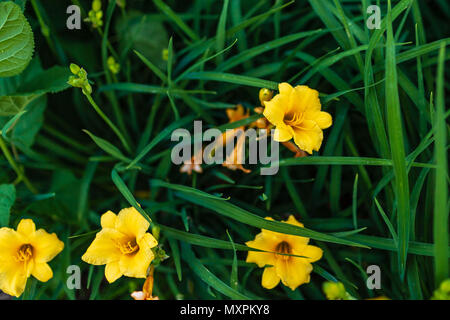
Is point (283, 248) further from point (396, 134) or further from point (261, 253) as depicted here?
point (396, 134)

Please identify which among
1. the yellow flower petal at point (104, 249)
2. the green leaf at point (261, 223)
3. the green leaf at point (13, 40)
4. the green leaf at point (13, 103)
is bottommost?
the yellow flower petal at point (104, 249)

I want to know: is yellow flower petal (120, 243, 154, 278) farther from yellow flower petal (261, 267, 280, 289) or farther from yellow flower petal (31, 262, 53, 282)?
yellow flower petal (261, 267, 280, 289)

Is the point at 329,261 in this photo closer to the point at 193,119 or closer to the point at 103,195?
the point at 193,119

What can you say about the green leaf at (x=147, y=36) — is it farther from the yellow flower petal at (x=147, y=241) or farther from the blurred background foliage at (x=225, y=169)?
the yellow flower petal at (x=147, y=241)

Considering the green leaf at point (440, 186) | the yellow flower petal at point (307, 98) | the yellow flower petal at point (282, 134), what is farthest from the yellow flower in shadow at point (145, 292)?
the green leaf at point (440, 186)

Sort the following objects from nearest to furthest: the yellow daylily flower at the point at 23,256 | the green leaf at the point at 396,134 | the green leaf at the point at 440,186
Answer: the green leaf at the point at 440,186 → the green leaf at the point at 396,134 → the yellow daylily flower at the point at 23,256
